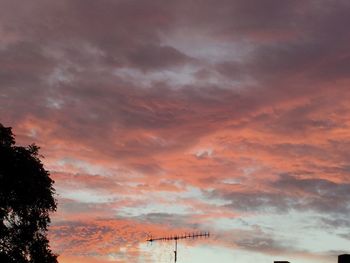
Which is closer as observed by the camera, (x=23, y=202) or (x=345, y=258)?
(x=345, y=258)

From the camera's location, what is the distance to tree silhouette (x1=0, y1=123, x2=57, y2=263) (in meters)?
53.1

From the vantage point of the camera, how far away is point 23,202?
53.9m

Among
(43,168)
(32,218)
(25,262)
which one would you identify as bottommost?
(25,262)

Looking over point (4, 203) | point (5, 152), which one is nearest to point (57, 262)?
point (4, 203)

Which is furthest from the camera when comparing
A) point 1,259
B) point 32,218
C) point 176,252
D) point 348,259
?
point 176,252

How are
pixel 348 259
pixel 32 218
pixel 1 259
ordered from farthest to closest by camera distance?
1. pixel 32 218
2. pixel 1 259
3. pixel 348 259

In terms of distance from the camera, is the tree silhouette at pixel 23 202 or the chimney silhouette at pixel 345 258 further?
the tree silhouette at pixel 23 202

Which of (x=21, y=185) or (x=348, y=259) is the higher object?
(x=21, y=185)

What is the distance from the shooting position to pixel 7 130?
54406mm

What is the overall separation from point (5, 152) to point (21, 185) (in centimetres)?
294

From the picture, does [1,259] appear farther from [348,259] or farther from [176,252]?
[348,259]

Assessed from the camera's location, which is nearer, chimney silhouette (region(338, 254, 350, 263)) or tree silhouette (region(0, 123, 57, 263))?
chimney silhouette (region(338, 254, 350, 263))

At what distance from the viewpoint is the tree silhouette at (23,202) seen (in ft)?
174

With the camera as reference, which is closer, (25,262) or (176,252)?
(25,262)
